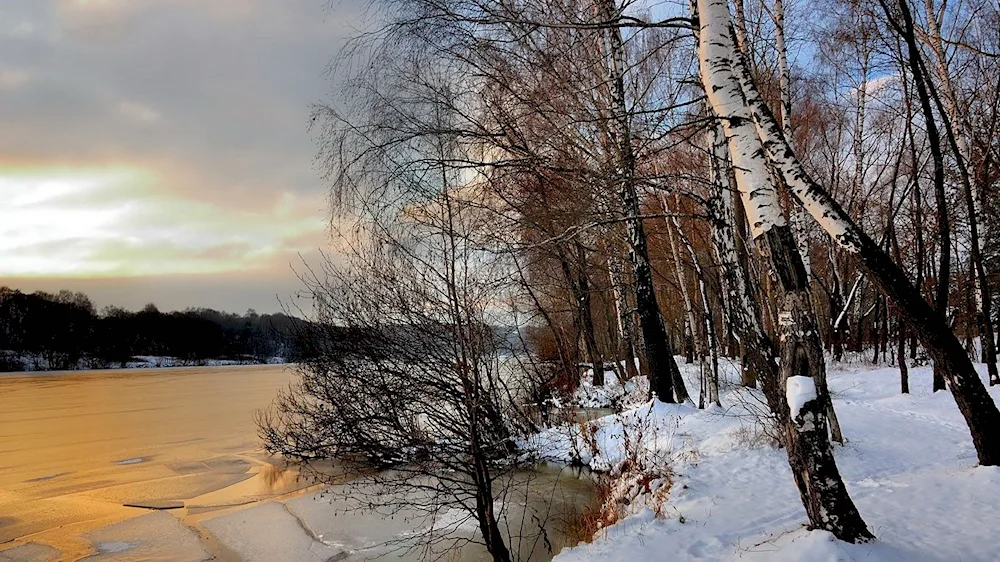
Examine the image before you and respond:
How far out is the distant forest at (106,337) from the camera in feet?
228

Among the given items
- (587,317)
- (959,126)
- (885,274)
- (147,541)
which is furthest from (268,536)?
(959,126)

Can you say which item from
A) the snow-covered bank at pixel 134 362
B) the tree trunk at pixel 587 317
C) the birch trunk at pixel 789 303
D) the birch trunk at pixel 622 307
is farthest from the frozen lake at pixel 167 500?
the snow-covered bank at pixel 134 362

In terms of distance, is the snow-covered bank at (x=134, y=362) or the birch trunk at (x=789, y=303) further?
the snow-covered bank at (x=134, y=362)

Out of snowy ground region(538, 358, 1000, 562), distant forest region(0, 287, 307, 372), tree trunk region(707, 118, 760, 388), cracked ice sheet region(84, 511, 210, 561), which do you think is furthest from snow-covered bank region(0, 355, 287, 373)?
tree trunk region(707, 118, 760, 388)

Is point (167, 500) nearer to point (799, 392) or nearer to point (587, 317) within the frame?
point (799, 392)

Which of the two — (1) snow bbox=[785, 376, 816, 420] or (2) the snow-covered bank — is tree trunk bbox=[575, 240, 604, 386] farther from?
(2) the snow-covered bank

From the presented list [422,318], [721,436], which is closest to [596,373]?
[721,436]

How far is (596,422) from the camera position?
10383mm

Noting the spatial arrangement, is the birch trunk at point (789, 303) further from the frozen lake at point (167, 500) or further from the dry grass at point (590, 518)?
the frozen lake at point (167, 500)

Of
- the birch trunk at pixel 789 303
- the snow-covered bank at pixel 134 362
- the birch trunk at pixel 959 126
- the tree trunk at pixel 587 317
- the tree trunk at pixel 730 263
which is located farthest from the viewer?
the snow-covered bank at pixel 134 362

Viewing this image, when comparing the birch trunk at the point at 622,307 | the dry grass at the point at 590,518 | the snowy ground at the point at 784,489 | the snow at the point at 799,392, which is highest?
the birch trunk at the point at 622,307

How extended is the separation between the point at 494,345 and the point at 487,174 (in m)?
2.84

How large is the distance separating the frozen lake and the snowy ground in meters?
1.58

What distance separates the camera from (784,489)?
5.80m
